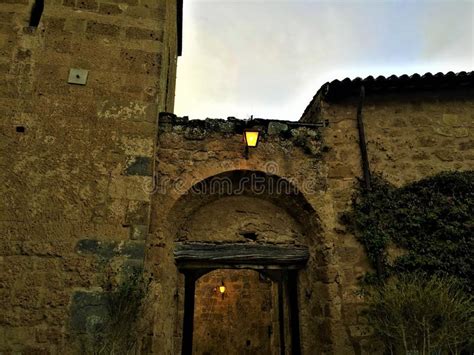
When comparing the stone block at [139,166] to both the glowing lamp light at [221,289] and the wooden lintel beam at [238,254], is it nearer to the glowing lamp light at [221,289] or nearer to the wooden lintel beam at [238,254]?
the wooden lintel beam at [238,254]

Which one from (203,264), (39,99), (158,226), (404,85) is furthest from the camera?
(404,85)

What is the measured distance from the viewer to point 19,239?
131 inches

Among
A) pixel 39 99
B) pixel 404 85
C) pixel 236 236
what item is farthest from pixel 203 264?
pixel 404 85

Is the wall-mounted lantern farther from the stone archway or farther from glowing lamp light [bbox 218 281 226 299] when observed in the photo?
glowing lamp light [bbox 218 281 226 299]

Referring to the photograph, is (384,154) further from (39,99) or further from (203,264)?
(39,99)

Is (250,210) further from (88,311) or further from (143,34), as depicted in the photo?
A: (143,34)

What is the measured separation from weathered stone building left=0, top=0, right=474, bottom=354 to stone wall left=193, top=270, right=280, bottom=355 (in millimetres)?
3554

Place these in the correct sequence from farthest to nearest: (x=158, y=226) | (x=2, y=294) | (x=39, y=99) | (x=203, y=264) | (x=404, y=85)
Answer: (x=404, y=85), (x=203, y=264), (x=158, y=226), (x=39, y=99), (x=2, y=294)

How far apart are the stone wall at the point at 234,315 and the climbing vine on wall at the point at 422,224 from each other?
4964 mm

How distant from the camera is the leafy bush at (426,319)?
129 inches

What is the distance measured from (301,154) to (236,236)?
1.41 metres

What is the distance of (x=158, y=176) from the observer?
4.25 metres

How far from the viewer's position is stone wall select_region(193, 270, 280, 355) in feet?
28.3

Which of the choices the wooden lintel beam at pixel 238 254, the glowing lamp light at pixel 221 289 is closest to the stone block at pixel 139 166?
the wooden lintel beam at pixel 238 254
